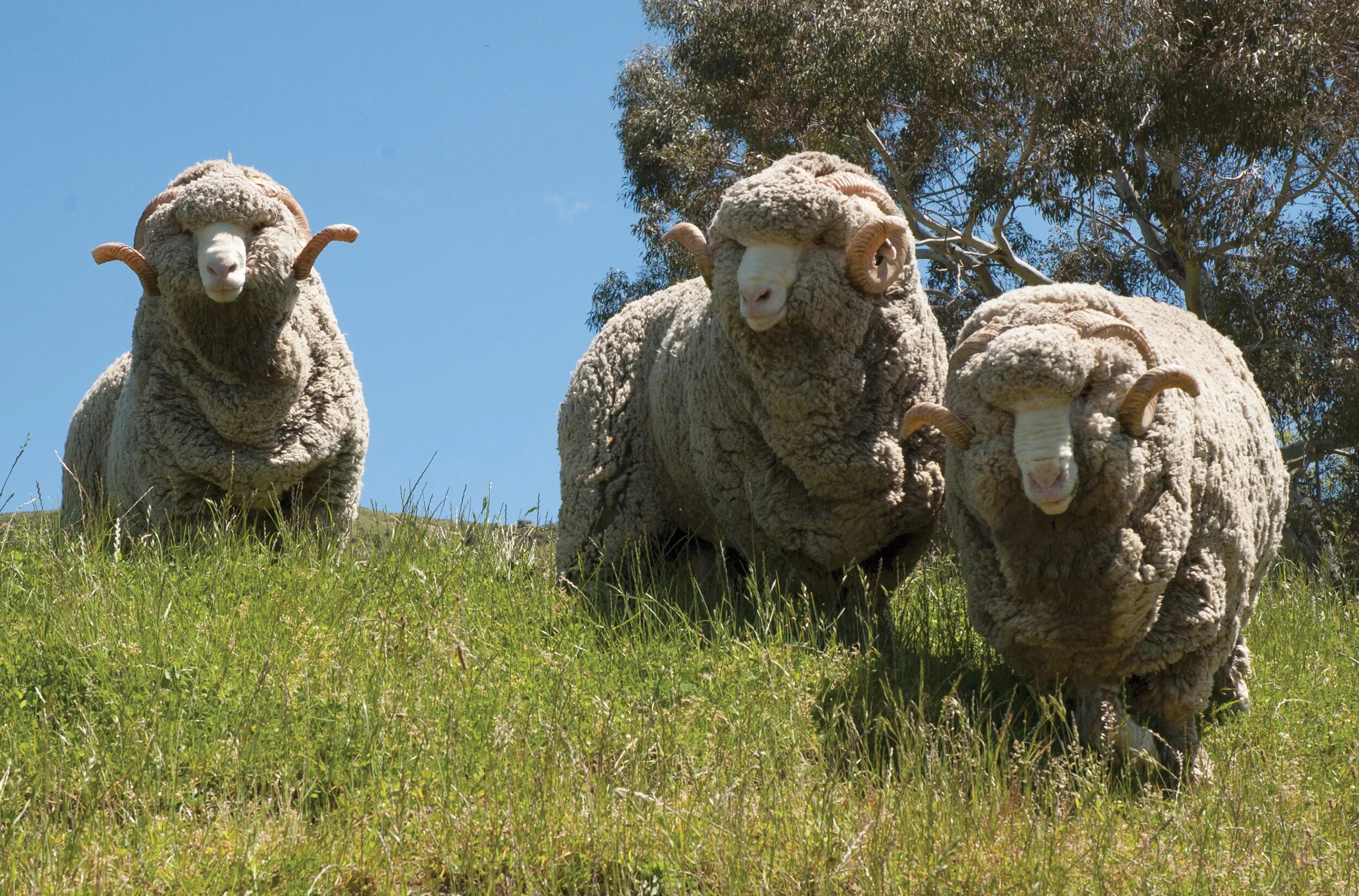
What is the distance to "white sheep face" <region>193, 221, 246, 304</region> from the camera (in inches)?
287

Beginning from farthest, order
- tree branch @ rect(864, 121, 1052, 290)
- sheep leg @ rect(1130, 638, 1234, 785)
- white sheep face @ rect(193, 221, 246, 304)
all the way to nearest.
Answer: tree branch @ rect(864, 121, 1052, 290), white sheep face @ rect(193, 221, 246, 304), sheep leg @ rect(1130, 638, 1234, 785)

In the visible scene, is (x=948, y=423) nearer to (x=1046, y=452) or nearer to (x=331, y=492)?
(x=1046, y=452)

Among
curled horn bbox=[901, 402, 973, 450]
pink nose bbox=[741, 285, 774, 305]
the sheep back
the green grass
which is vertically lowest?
the green grass

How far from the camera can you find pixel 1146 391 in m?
5.25

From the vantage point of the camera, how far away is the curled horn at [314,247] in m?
7.80

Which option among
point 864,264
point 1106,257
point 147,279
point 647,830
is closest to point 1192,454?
point 864,264

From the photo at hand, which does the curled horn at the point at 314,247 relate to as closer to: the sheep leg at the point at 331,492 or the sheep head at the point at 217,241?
the sheep head at the point at 217,241

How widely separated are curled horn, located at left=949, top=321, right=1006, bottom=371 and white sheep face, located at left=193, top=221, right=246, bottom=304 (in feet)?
12.0

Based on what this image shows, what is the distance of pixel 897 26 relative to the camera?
16438mm

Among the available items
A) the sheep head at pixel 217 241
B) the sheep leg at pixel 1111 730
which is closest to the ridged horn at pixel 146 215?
the sheep head at pixel 217 241

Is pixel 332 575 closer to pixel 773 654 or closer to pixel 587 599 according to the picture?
pixel 587 599

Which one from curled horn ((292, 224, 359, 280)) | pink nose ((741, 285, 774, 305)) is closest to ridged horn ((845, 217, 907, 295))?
pink nose ((741, 285, 774, 305))

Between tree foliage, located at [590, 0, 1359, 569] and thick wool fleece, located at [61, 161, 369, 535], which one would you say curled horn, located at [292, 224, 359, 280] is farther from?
tree foliage, located at [590, 0, 1359, 569]

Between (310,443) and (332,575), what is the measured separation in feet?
3.31
